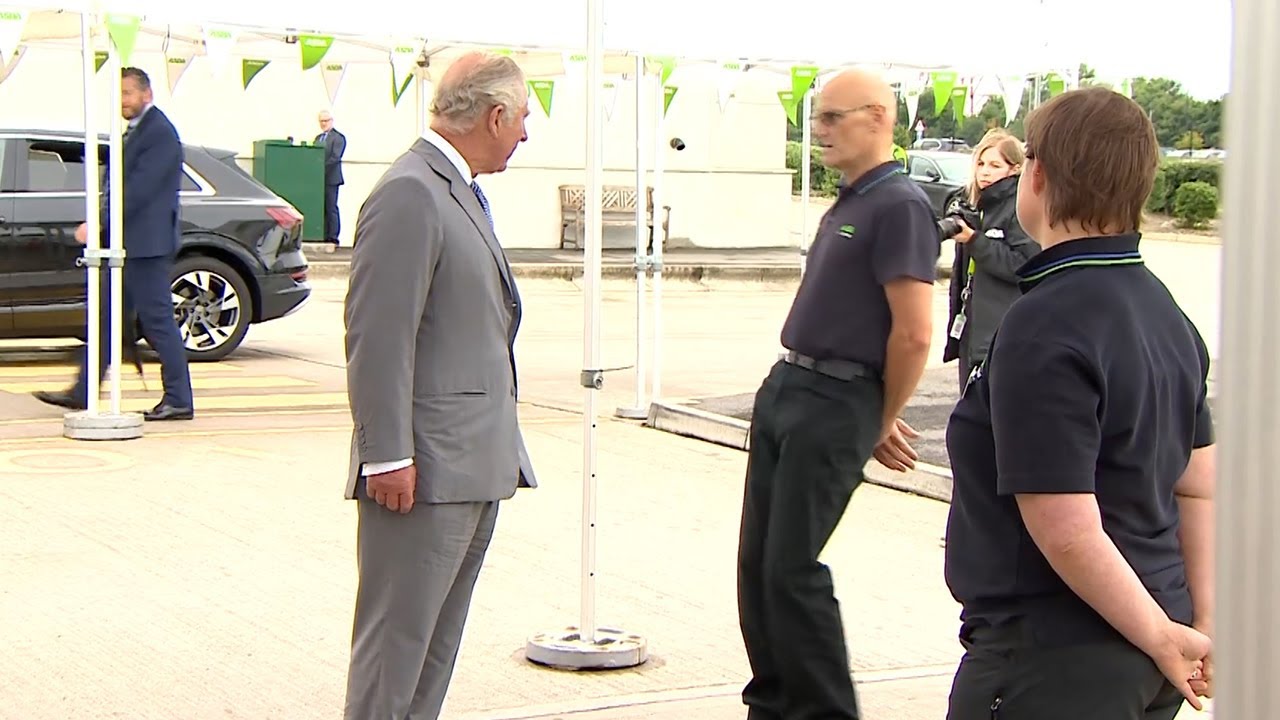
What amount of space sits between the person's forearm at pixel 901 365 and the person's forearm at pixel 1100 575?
5.95ft

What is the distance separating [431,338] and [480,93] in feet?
1.91

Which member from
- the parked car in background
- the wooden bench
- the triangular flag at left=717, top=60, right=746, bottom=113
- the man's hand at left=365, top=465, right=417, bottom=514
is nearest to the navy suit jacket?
the triangular flag at left=717, top=60, right=746, bottom=113

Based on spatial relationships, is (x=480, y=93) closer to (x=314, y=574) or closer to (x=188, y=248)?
(x=314, y=574)

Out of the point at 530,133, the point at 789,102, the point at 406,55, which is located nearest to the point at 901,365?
the point at 406,55

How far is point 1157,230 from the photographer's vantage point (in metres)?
33.5

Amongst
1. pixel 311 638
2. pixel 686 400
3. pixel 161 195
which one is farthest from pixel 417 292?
pixel 686 400

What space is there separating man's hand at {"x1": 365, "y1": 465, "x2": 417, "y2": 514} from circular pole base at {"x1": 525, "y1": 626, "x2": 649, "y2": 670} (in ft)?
6.08

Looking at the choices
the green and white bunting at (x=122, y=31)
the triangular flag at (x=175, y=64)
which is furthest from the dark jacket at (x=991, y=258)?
the triangular flag at (x=175, y=64)

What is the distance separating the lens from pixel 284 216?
13.6 metres

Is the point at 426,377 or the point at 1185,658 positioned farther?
the point at 426,377

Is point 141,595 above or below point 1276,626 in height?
below

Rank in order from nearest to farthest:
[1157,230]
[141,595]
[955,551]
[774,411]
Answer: [955,551]
[774,411]
[141,595]
[1157,230]

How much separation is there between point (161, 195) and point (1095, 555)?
8.23m

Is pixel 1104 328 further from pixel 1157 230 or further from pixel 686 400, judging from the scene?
pixel 1157 230
